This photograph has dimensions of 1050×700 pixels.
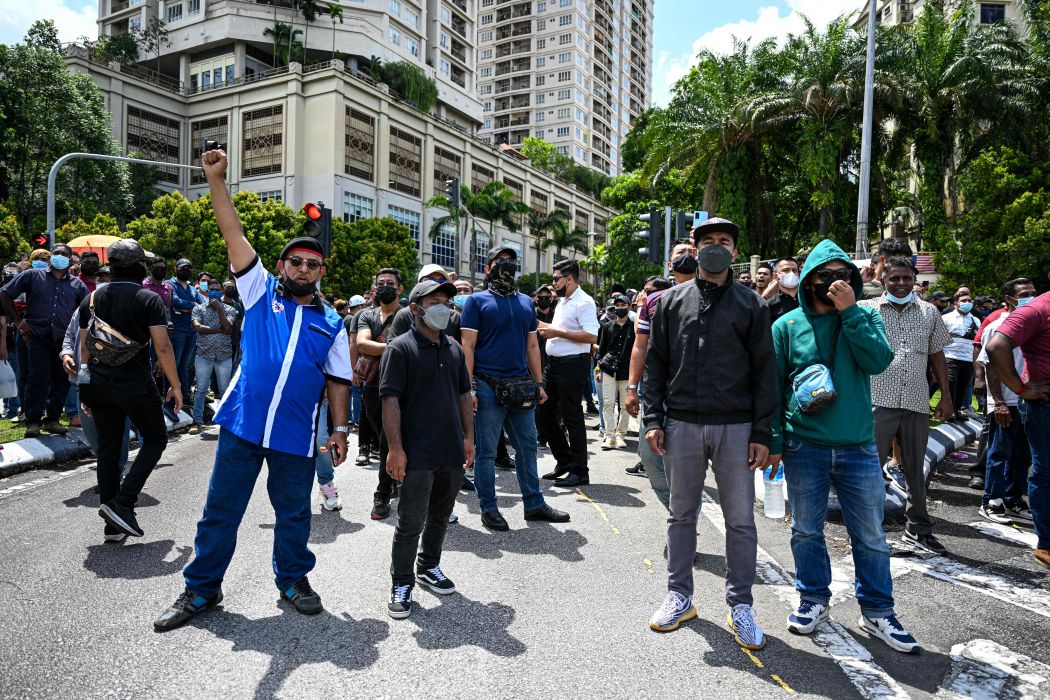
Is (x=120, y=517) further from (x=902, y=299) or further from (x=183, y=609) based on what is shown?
(x=902, y=299)

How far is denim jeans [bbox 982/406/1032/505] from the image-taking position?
6259mm

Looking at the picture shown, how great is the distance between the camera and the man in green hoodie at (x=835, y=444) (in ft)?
11.9

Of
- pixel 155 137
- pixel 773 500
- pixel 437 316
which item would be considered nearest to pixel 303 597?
pixel 437 316

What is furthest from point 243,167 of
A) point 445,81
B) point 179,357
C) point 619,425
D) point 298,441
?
point 298,441

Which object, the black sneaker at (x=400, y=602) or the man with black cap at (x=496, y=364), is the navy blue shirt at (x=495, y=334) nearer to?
the man with black cap at (x=496, y=364)

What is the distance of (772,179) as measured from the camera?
98.5 ft

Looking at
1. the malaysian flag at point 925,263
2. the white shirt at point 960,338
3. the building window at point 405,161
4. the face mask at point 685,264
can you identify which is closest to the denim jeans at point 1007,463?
the face mask at point 685,264

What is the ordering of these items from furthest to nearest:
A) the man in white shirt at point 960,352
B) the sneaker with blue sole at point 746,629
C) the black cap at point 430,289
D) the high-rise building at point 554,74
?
1. the high-rise building at point 554,74
2. the man in white shirt at point 960,352
3. the black cap at point 430,289
4. the sneaker with blue sole at point 746,629

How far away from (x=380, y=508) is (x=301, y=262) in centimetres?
258

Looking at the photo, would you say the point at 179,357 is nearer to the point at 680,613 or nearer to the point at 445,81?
the point at 680,613

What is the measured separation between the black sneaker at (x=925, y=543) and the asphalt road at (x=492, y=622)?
141 mm

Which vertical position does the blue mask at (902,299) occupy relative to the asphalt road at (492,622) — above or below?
above

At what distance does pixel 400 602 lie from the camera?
151 inches

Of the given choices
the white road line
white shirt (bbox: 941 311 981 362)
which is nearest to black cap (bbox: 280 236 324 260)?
the white road line
